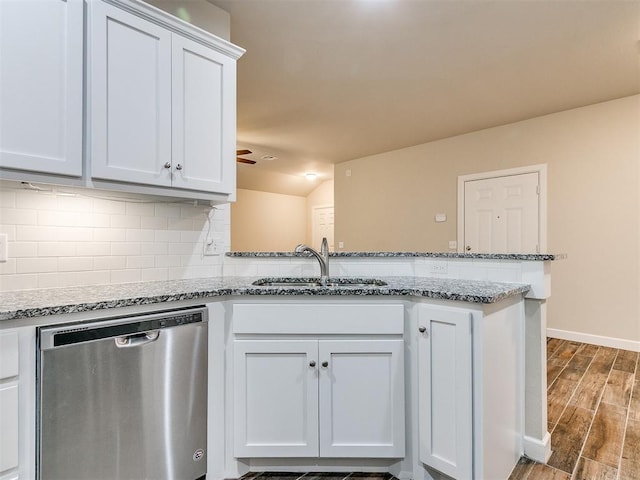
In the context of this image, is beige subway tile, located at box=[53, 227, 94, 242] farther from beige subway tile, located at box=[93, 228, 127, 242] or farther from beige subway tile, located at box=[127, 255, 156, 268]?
beige subway tile, located at box=[127, 255, 156, 268]

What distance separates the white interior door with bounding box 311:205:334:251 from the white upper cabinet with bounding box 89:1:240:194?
6.14 m

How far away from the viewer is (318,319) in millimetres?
1547

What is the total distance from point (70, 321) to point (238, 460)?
0.97 m

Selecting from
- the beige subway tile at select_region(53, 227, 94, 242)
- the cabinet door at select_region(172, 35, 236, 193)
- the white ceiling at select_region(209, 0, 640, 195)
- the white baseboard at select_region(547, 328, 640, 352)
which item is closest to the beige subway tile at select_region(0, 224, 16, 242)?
the beige subway tile at select_region(53, 227, 94, 242)

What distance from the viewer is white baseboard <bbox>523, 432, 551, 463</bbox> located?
5.57ft

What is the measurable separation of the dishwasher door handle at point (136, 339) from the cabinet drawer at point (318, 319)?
1.11ft

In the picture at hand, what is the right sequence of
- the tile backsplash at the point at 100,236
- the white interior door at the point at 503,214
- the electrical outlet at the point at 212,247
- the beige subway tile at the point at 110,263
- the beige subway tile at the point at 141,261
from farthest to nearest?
the white interior door at the point at 503,214 < the electrical outlet at the point at 212,247 < the beige subway tile at the point at 141,261 < the beige subway tile at the point at 110,263 < the tile backsplash at the point at 100,236

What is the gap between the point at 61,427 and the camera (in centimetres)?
115

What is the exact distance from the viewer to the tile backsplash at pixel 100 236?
58.0 inches

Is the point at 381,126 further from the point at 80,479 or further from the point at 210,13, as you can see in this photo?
the point at 80,479

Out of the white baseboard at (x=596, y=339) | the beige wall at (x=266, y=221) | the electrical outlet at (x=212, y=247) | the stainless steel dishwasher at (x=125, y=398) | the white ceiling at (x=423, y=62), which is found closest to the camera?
the stainless steel dishwasher at (x=125, y=398)

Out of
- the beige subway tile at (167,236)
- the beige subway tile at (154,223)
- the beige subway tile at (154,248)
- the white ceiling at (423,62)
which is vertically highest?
the white ceiling at (423,62)

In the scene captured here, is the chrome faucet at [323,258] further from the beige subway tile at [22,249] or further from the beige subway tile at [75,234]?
the beige subway tile at [22,249]

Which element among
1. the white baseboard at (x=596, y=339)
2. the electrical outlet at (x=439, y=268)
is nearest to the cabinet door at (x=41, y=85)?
the electrical outlet at (x=439, y=268)
